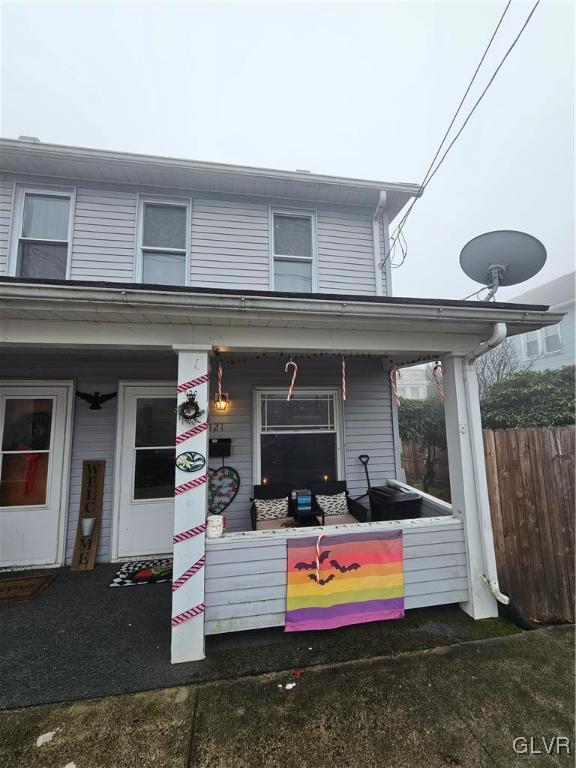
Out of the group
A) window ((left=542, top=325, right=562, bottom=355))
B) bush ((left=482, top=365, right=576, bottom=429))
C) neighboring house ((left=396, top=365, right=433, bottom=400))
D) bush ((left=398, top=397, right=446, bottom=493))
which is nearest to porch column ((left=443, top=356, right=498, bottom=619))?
bush ((left=398, top=397, right=446, bottom=493))

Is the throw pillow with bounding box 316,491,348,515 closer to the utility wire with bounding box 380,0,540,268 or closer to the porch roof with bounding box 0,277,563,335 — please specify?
the porch roof with bounding box 0,277,563,335

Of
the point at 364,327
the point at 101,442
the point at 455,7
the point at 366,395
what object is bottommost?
the point at 101,442

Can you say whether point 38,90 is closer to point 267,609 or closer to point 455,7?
point 455,7

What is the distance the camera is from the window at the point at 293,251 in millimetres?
5000

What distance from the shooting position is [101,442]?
429 centimetres

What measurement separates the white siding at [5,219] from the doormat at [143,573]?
4.31 metres

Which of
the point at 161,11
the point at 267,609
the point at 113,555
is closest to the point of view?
the point at 267,609

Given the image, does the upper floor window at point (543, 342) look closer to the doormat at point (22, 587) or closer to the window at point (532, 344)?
the window at point (532, 344)

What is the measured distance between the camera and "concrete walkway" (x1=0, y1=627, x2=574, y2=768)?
179cm

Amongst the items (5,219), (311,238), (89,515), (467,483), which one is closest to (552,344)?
(311,238)

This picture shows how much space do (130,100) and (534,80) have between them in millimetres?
17463

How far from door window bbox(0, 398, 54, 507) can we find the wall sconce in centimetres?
223

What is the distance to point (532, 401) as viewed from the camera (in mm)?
7898

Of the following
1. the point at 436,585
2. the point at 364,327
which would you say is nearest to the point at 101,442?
the point at 364,327
